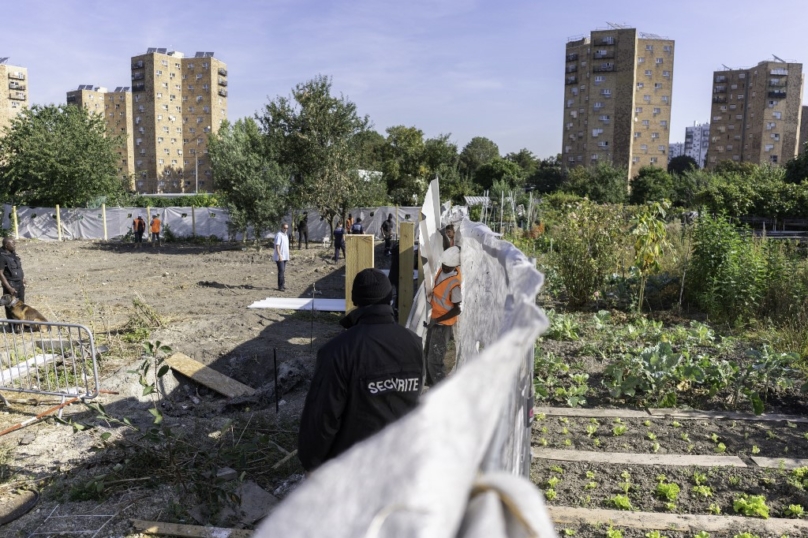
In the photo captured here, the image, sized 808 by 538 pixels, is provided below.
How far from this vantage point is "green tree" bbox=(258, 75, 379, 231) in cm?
2662

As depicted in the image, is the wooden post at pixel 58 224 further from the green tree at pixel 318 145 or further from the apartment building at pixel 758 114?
the apartment building at pixel 758 114

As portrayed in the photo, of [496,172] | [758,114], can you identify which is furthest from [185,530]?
[758,114]

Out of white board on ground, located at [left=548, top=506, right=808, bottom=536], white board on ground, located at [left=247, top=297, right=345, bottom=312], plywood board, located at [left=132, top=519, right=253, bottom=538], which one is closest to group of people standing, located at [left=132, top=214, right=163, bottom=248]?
white board on ground, located at [left=247, top=297, right=345, bottom=312]

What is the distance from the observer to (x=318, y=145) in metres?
26.7

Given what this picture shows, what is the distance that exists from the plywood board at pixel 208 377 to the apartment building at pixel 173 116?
10595 cm

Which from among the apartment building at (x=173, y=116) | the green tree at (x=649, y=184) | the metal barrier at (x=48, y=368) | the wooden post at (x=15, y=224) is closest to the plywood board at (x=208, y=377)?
the metal barrier at (x=48, y=368)

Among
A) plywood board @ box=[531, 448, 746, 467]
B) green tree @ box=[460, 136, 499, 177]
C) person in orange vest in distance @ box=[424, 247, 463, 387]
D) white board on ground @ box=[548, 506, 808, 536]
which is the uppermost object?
green tree @ box=[460, 136, 499, 177]

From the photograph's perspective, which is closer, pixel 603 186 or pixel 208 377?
pixel 208 377

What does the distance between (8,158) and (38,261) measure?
17.3 m

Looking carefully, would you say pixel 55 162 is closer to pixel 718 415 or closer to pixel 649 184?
pixel 718 415

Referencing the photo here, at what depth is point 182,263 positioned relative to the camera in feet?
71.2

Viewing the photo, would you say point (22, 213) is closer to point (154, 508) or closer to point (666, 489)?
point (154, 508)

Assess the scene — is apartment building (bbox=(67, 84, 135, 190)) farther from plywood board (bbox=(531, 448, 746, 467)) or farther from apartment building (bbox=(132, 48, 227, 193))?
plywood board (bbox=(531, 448, 746, 467))

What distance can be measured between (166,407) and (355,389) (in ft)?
14.9
